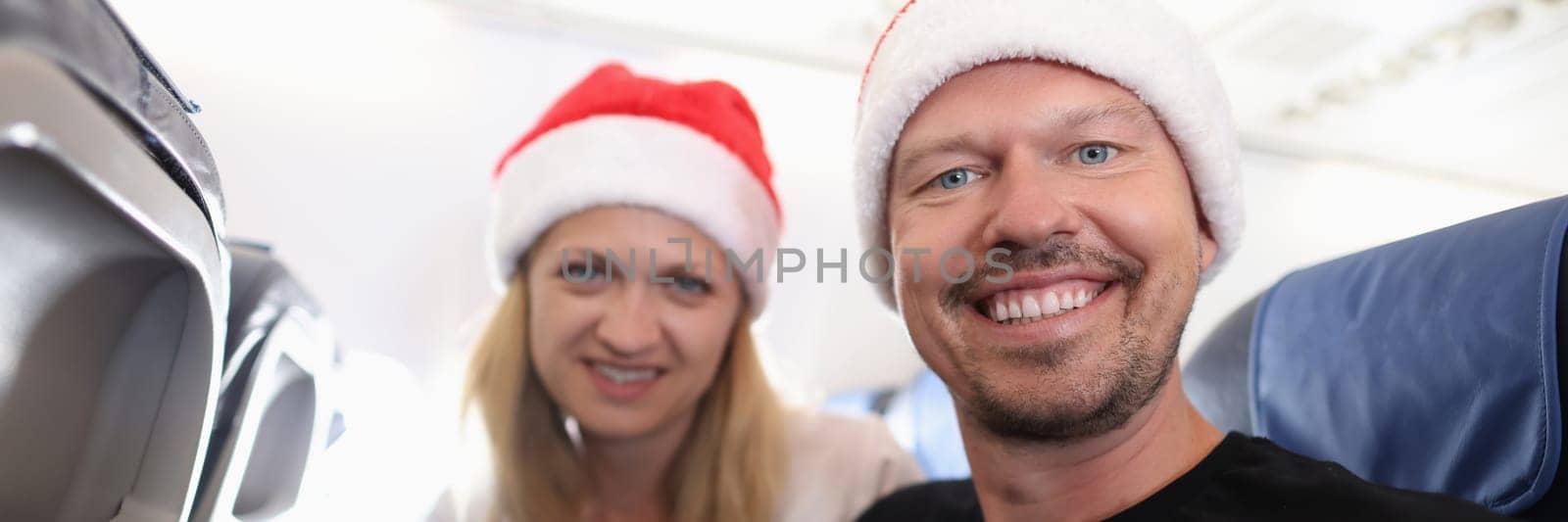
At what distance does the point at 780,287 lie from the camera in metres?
2.11

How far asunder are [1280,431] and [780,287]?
1385mm

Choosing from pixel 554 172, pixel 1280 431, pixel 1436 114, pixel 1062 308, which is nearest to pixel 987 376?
pixel 1062 308

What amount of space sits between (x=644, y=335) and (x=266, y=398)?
0.61m

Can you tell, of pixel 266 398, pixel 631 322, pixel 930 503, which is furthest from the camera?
pixel 631 322

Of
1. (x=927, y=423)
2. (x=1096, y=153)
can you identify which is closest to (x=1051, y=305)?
(x=1096, y=153)

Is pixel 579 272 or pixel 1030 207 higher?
pixel 1030 207

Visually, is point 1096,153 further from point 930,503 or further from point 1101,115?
point 930,503

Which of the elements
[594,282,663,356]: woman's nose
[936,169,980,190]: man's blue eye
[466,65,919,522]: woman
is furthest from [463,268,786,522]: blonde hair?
[936,169,980,190]: man's blue eye

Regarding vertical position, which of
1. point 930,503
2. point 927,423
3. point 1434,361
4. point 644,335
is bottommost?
point 927,423

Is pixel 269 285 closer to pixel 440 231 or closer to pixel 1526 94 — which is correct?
pixel 440 231

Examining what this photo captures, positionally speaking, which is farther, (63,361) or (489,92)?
(489,92)

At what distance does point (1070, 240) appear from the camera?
69 cm

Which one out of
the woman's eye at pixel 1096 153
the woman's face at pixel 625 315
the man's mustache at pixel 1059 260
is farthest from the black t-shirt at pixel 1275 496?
the woman's face at pixel 625 315

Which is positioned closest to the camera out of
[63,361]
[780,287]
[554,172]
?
[63,361]
